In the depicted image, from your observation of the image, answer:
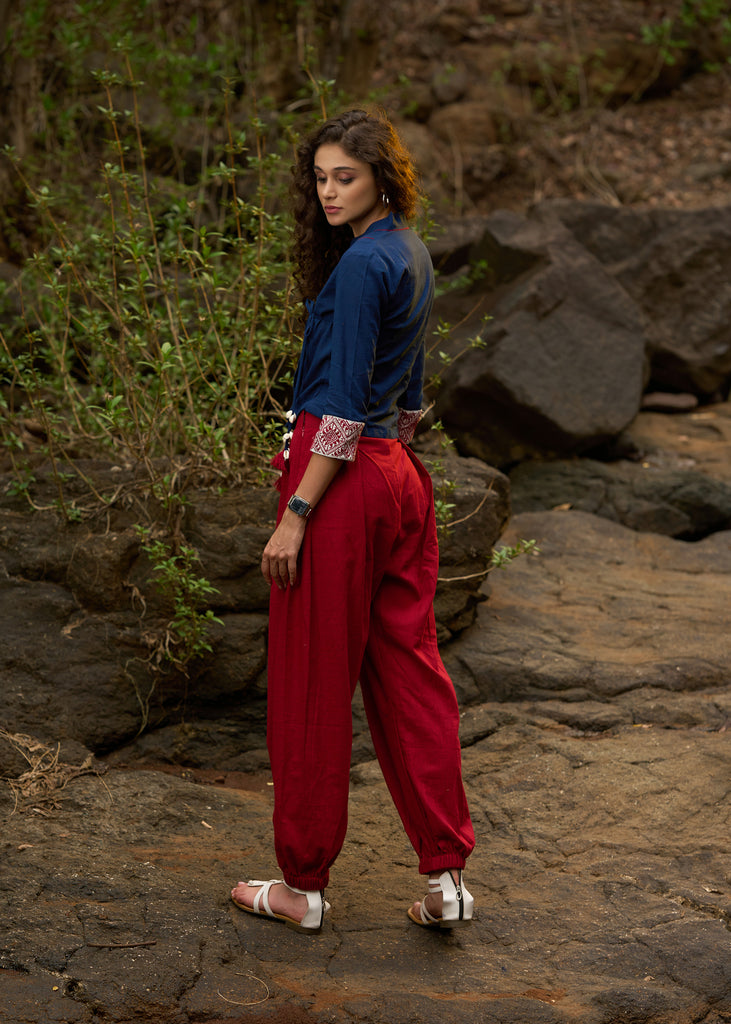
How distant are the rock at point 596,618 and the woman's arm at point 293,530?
1.80 meters

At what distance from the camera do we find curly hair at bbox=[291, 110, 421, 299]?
2338 millimetres

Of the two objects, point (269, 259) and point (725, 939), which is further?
point (269, 259)

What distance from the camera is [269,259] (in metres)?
4.51

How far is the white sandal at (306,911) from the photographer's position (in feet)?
8.26

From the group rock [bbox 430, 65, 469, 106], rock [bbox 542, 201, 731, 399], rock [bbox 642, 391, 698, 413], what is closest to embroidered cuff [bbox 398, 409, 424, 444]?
rock [bbox 542, 201, 731, 399]

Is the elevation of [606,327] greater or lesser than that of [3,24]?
lesser

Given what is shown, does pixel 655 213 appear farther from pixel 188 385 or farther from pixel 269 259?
pixel 188 385

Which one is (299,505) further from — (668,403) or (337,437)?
(668,403)

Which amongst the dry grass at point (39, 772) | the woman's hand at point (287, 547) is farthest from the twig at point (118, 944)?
the woman's hand at point (287, 547)

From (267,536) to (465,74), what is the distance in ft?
26.1

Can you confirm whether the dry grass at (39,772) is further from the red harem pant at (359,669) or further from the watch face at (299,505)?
the watch face at (299,505)

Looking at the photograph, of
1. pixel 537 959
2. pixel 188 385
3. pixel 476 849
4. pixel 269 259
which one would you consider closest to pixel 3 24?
pixel 269 259

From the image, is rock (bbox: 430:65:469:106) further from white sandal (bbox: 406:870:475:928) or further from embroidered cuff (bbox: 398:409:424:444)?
white sandal (bbox: 406:870:475:928)

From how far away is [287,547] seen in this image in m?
2.38
